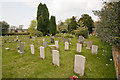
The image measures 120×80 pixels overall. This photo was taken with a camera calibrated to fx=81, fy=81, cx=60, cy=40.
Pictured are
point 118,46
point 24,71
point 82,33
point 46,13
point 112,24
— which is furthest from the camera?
point 46,13

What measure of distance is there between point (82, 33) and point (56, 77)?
16.9 metres

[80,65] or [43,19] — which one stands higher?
[43,19]

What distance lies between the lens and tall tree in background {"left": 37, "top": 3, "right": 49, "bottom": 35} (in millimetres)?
28416

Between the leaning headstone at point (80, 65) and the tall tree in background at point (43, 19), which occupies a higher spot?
the tall tree in background at point (43, 19)

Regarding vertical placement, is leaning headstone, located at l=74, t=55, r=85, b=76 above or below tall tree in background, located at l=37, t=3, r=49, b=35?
below

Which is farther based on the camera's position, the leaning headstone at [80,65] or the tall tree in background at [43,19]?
the tall tree in background at [43,19]

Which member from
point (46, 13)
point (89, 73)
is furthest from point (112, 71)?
point (46, 13)

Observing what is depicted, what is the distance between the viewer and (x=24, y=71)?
14.4 feet

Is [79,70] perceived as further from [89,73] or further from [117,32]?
[117,32]

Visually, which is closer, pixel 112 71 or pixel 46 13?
pixel 112 71

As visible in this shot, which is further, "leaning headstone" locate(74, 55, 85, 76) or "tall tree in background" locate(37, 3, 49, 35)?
"tall tree in background" locate(37, 3, 49, 35)

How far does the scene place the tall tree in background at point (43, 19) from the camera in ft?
93.2

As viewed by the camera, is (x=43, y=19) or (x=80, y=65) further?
(x=43, y=19)

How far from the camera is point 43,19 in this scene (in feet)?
94.8
